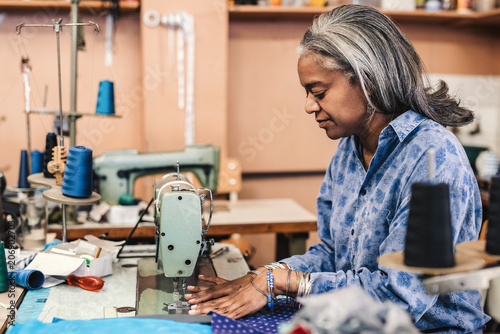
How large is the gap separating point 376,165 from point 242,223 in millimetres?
1244

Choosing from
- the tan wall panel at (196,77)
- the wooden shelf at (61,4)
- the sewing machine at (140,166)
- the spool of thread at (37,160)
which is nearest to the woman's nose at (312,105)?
the sewing machine at (140,166)

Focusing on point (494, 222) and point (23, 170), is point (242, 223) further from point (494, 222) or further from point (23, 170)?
point (494, 222)

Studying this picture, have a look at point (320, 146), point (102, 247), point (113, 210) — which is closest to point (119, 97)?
point (113, 210)

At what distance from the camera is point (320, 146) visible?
388 cm

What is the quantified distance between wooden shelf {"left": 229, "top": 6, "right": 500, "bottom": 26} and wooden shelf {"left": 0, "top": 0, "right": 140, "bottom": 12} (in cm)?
66

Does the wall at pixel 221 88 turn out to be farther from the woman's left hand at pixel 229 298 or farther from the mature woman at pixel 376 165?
the woman's left hand at pixel 229 298

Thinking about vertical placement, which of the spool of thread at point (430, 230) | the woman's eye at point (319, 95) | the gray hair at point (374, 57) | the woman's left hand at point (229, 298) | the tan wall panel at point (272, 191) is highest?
the gray hair at point (374, 57)

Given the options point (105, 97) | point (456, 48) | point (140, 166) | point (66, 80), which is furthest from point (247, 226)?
point (456, 48)

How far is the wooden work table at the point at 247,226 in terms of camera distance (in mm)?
2523

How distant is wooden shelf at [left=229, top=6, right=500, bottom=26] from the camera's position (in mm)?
3457

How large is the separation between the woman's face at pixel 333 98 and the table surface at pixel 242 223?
1.18m

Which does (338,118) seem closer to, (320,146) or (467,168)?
(467,168)

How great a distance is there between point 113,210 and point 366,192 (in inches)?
58.0

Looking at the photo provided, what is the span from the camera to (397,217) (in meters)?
1.37
